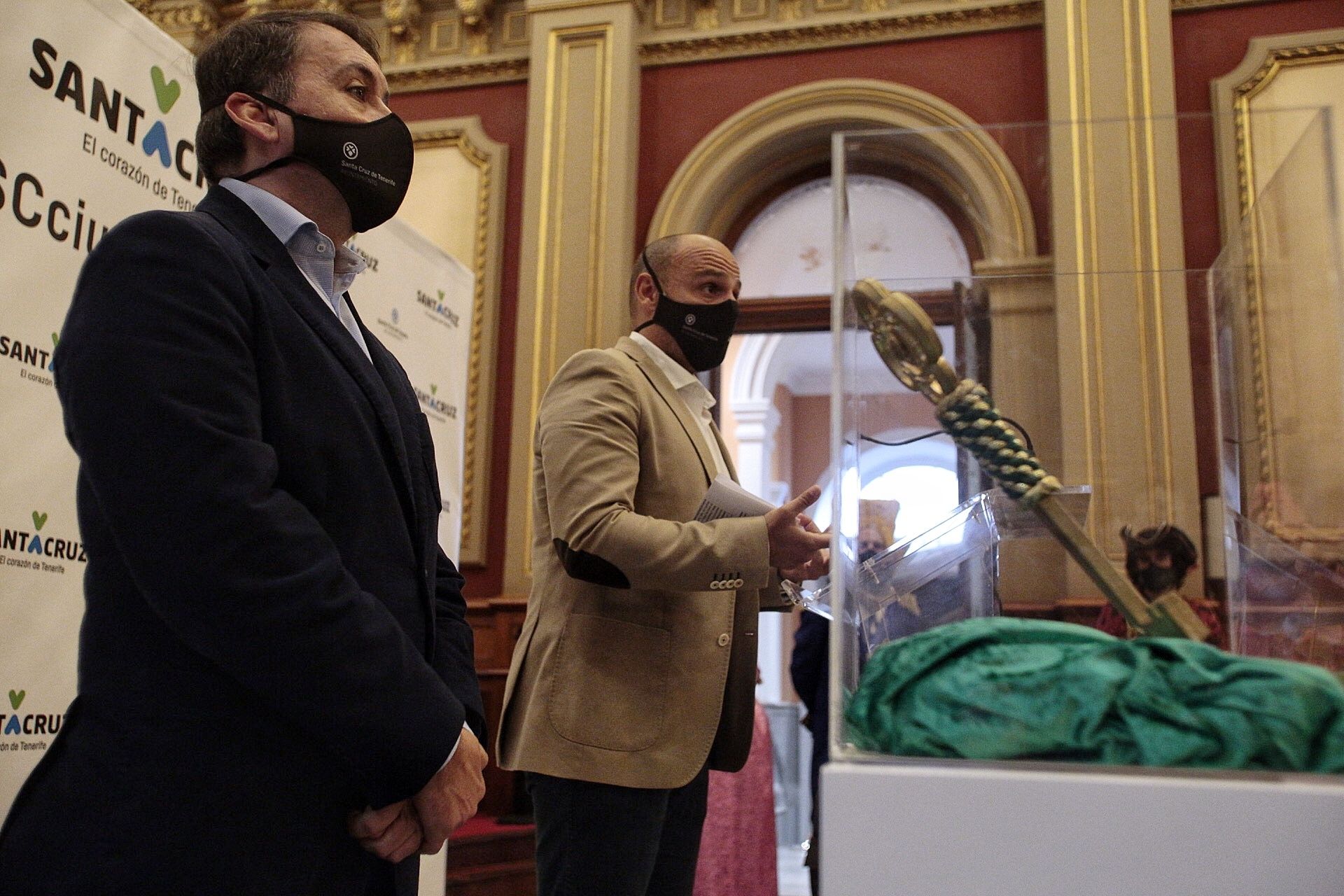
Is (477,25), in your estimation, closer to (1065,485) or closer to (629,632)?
(629,632)

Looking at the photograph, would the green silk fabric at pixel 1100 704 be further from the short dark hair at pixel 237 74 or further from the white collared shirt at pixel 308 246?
the short dark hair at pixel 237 74

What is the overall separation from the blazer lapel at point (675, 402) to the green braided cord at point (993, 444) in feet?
2.81

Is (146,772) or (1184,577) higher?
(1184,577)

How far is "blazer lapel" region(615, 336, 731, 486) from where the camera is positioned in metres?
1.93

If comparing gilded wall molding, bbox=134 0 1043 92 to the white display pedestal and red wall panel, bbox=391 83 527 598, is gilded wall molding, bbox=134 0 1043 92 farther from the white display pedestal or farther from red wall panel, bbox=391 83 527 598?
the white display pedestal

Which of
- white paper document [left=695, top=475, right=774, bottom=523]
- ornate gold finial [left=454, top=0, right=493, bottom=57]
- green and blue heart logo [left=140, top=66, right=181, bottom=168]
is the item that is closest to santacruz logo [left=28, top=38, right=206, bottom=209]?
green and blue heart logo [left=140, top=66, right=181, bottom=168]

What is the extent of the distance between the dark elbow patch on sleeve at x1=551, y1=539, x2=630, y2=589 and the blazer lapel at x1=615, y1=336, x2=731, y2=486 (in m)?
0.30

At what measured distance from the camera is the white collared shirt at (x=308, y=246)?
1.31m

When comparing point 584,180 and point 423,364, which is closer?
point 423,364

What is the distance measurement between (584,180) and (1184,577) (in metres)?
4.57

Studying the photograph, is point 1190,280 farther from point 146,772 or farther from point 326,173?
point 146,772

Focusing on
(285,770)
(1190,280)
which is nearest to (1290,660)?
(1190,280)

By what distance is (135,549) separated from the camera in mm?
1012

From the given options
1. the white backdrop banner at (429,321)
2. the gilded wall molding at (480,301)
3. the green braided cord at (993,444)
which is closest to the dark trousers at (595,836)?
the green braided cord at (993,444)
